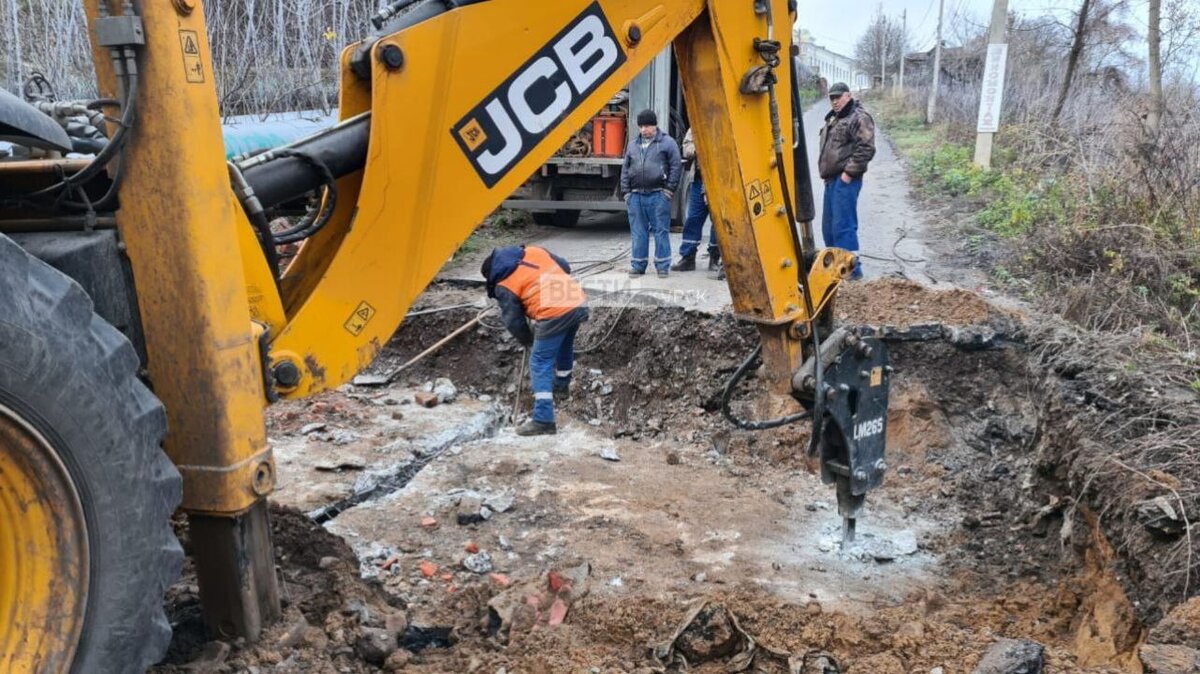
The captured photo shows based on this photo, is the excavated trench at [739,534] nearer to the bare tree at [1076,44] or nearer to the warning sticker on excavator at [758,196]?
the warning sticker on excavator at [758,196]

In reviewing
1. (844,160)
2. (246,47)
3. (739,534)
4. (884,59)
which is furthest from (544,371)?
(884,59)

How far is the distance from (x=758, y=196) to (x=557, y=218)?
954 cm

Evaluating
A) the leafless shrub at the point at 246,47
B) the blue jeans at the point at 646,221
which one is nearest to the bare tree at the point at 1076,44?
the blue jeans at the point at 646,221

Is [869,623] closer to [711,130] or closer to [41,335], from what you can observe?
[711,130]

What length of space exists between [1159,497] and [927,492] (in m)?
1.77

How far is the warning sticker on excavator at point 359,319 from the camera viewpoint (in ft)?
9.48

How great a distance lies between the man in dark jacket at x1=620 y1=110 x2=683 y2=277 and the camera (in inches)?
378

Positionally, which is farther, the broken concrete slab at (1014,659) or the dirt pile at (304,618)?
the broken concrete slab at (1014,659)

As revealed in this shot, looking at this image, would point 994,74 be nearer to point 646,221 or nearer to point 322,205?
point 646,221

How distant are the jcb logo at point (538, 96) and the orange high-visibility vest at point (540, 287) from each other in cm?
343

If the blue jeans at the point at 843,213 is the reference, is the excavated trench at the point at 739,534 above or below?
below

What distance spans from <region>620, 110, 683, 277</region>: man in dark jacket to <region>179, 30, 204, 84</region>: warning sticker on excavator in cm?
729

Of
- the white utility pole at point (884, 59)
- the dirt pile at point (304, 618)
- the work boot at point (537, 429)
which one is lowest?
the work boot at point (537, 429)

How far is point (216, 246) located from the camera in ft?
8.11
